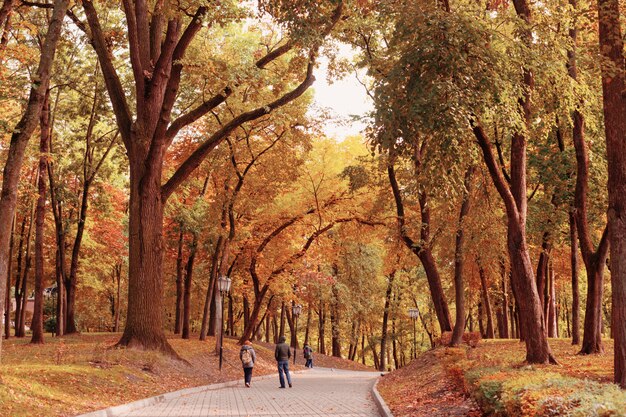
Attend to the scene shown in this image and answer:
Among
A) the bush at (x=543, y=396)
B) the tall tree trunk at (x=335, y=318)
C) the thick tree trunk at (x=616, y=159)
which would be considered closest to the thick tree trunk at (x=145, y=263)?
the bush at (x=543, y=396)

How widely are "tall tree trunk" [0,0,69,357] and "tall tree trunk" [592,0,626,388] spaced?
926cm

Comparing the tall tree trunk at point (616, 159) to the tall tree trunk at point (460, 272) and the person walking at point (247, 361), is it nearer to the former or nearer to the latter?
the tall tree trunk at point (460, 272)

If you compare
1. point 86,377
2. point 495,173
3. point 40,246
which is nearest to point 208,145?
point 86,377

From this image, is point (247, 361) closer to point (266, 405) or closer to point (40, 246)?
point (266, 405)

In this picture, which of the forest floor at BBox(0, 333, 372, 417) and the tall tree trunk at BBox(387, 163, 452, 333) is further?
the tall tree trunk at BBox(387, 163, 452, 333)

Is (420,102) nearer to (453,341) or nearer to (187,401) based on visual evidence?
(187,401)

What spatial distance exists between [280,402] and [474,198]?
11.6 meters

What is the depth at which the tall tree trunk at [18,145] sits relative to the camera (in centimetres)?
1091

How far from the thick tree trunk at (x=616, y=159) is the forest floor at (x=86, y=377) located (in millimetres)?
8890

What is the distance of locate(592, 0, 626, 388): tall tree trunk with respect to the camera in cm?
1017

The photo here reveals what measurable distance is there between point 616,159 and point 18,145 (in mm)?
10088

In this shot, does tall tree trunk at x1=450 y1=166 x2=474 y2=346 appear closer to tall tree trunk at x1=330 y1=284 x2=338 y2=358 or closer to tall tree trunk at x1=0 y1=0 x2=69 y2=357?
tall tree trunk at x1=0 y1=0 x2=69 y2=357

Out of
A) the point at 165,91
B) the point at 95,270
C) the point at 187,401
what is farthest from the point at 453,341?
the point at 95,270

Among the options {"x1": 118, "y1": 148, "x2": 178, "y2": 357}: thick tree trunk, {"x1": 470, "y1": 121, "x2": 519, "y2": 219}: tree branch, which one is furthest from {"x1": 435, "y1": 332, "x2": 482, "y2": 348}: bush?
{"x1": 118, "y1": 148, "x2": 178, "y2": 357}: thick tree trunk
